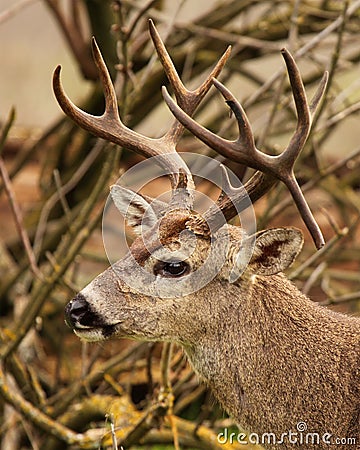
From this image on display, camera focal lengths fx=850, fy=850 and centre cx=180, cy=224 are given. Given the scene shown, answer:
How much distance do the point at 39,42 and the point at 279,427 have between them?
309 inches

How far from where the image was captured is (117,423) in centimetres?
391

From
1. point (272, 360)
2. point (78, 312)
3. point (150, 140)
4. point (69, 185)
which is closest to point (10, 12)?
point (69, 185)

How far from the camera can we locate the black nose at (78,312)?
282cm

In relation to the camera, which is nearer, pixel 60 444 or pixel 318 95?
pixel 318 95

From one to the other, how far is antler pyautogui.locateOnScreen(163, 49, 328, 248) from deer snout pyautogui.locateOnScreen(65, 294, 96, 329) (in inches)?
27.3

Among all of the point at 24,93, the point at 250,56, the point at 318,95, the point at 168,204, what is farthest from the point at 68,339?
the point at 24,93

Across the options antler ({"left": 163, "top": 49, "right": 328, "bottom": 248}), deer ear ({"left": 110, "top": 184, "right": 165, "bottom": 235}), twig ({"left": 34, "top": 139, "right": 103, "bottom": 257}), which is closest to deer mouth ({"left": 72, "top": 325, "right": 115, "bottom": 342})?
deer ear ({"left": 110, "top": 184, "right": 165, "bottom": 235})

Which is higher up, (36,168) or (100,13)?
(100,13)

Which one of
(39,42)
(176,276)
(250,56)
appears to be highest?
(39,42)

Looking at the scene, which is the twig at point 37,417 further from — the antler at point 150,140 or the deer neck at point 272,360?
the antler at point 150,140

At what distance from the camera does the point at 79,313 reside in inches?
112

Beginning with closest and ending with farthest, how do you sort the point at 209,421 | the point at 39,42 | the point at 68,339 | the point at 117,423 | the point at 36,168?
the point at 117,423
the point at 209,421
the point at 68,339
the point at 36,168
the point at 39,42

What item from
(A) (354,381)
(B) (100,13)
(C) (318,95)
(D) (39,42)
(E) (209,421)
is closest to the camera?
(C) (318,95)

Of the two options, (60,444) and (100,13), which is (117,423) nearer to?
(60,444)
